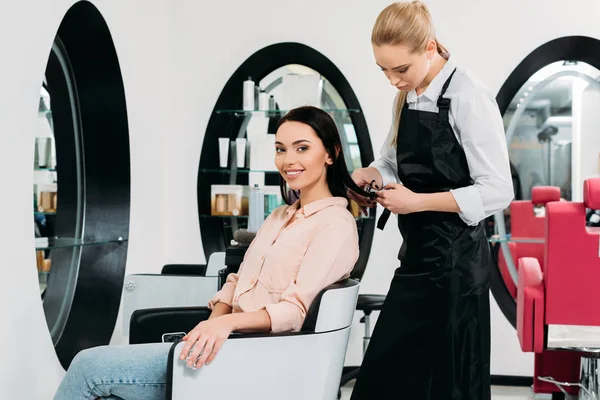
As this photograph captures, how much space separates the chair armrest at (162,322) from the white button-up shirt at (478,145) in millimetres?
900

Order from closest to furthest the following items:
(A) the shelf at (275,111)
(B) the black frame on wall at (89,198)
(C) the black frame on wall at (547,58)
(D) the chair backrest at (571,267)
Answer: (D) the chair backrest at (571,267)
(B) the black frame on wall at (89,198)
(C) the black frame on wall at (547,58)
(A) the shelf at (275,111)

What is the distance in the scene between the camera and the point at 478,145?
1.63 metres

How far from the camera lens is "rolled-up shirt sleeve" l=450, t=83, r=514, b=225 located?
5.29 feet

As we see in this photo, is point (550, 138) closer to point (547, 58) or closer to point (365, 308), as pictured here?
point (547, 58)

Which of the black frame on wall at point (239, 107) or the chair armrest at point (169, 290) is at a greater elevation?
the black frame on wall at point (239, 107)

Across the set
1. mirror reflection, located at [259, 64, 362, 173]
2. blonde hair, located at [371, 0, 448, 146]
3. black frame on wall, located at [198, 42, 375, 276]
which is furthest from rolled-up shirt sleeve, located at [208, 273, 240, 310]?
mirror reflection, located at [259, 64, 362, 173]

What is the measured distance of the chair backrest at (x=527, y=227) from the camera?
379 centimetres

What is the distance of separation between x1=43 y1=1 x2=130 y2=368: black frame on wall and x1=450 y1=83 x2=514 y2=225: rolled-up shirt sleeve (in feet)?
7.27

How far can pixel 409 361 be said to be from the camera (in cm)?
175

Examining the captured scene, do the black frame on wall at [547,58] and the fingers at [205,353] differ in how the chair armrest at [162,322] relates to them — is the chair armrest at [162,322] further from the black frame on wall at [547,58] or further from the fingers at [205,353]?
the black frame on wall at [547,58]

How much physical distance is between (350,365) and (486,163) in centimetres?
A: 251

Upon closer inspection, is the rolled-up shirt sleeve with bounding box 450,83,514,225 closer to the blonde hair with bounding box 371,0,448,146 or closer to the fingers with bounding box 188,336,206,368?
the blonde hair with bounding box 371,0,448,146

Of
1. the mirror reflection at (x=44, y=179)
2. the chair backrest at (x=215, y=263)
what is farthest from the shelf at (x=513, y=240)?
the mirror reflection at (x=44, y=179)

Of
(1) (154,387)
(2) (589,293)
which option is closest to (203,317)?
(1) (154,387)
